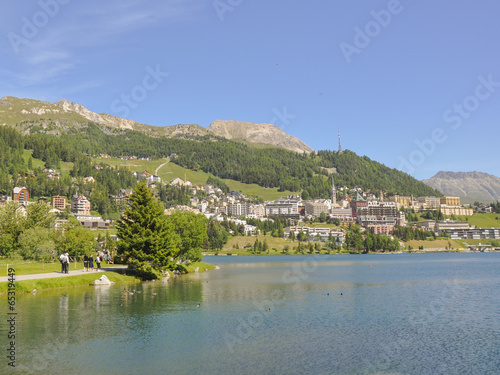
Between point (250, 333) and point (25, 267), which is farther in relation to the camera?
point (25, 267)

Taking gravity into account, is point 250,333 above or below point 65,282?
below

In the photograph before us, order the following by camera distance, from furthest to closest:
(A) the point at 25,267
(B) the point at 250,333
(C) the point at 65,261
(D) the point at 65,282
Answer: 1. (A) the point at 25,267
2. (C) the point at 65,261
3. (D) the point at 65,282
4. (B) the point at 250,333

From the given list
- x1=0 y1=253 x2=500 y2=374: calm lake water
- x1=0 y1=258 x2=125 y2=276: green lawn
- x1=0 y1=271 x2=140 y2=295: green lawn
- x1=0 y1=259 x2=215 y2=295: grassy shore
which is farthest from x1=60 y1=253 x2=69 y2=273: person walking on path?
x1=0 y1=253 x2=500 y2=374: calm lake water

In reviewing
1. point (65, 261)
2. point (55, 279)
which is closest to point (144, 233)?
point (65, 261)

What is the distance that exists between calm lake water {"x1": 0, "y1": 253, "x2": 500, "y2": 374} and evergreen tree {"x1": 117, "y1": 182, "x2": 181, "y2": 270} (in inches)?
498

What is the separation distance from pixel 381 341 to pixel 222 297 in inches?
1042

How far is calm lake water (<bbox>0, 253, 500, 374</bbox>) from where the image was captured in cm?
2808

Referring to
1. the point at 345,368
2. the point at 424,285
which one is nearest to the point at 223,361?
the point at 345,368

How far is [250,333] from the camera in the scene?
36.9 meters

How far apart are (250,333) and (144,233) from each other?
3897cm

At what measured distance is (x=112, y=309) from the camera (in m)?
44.8

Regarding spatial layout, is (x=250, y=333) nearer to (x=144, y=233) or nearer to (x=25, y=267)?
(x=144, y=233)

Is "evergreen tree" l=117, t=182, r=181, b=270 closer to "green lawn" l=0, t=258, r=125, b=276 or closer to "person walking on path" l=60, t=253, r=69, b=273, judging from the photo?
"person walking on path" l=60, t=253, r=69, b=273

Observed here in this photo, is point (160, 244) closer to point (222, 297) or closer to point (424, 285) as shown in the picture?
Result: point (222, 297)
